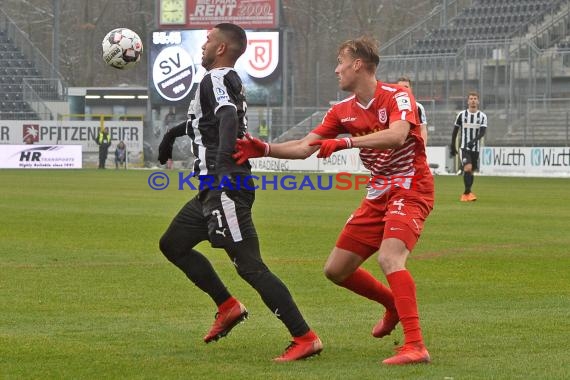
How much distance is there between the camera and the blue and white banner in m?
40.1

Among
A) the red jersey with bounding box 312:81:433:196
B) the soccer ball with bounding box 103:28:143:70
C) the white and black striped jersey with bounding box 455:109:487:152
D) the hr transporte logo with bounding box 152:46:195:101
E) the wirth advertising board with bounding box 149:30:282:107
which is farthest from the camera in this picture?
the hr transporte logo with bounding box 152:46:195:101

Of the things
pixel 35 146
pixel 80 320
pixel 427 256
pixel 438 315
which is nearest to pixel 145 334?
pixel 80 320

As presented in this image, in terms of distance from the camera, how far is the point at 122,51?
34.7 feet

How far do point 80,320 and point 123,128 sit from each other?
44.5 metres

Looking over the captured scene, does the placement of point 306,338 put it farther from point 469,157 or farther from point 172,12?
point 172,12

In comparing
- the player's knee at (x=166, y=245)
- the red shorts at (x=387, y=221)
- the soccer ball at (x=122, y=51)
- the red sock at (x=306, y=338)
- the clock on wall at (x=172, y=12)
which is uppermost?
the clock on wall at (x=172, y=12)

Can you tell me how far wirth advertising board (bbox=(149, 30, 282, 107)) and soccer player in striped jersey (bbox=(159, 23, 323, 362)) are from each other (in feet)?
142

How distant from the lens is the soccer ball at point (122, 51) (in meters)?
10.4

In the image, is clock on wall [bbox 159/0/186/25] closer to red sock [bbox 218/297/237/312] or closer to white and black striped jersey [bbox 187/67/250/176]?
red sock [bbox 218/297/237/312]

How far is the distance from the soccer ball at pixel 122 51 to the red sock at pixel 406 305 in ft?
13.5

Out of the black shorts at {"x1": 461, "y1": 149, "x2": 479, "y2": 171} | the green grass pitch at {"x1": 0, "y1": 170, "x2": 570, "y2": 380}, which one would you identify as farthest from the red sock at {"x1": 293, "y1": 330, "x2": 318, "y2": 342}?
the black shorts at {"x1": 461, "y1": 149, "x2": 479, "y2": 171}

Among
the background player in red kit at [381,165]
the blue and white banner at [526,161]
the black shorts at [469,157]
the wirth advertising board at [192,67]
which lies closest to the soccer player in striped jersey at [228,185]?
the background player in red kit at [381,165]

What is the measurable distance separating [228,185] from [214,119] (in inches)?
16.7

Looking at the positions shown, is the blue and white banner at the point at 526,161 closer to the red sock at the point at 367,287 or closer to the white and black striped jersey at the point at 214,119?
the red sock at the point at 367,287
